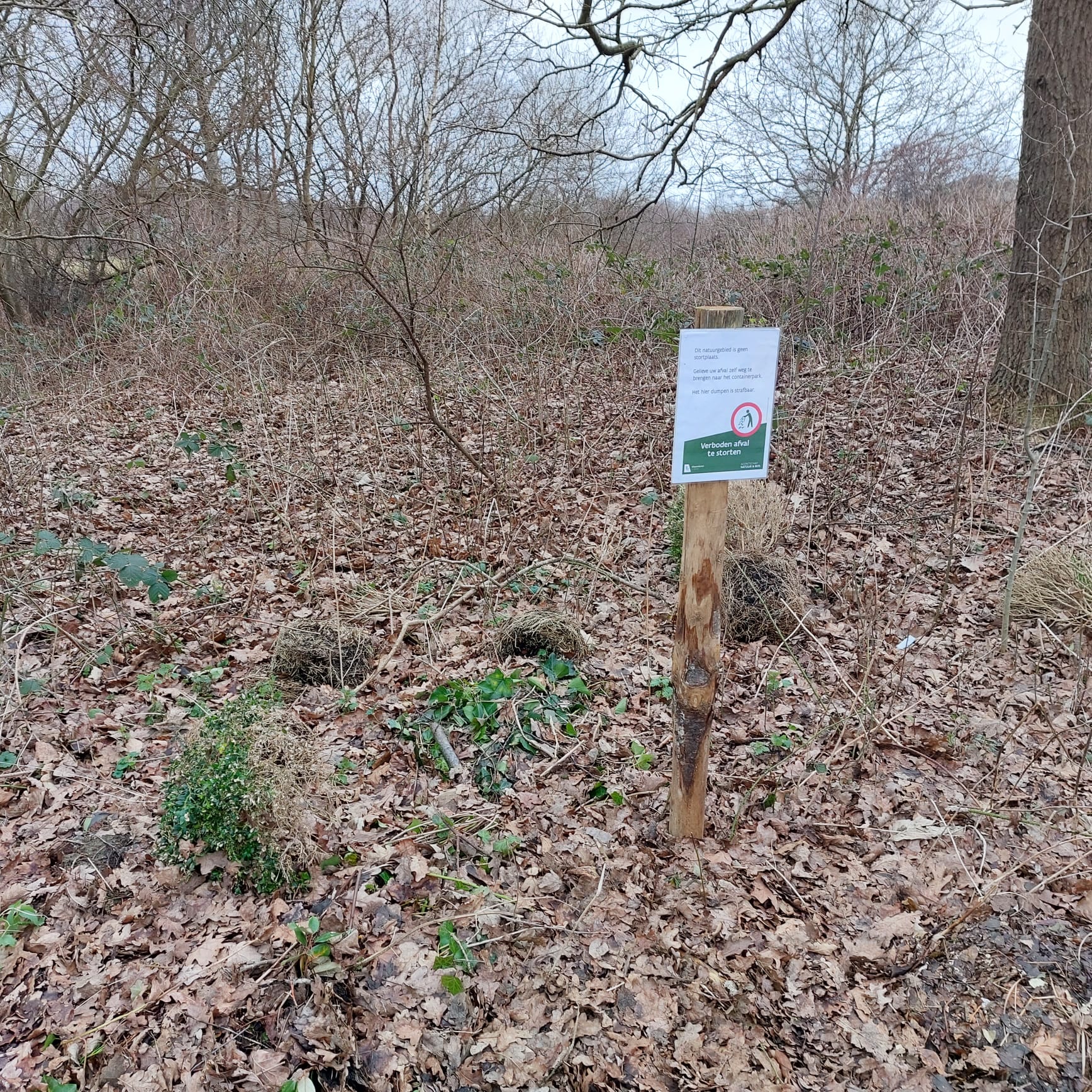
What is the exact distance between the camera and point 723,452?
7.35 ft

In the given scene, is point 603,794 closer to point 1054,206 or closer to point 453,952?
point 453,952

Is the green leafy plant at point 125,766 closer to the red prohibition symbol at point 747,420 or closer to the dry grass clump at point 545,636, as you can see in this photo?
the dry grass clump at point 545,636

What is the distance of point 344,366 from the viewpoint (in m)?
7.82

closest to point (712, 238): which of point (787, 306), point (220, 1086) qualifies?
point (787, 306)

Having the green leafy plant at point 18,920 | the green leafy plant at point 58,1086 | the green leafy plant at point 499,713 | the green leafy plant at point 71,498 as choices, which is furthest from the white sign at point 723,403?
the green leafy plant at point 71,498

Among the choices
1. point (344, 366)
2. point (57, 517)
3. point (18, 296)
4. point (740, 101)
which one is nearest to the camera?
point (57, 517)

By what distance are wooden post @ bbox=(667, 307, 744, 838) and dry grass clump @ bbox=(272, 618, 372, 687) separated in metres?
1.78

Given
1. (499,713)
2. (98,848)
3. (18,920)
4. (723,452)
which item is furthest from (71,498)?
(723,452)

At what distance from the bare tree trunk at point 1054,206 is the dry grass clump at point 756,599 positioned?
8.39 feet

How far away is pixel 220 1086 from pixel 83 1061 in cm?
39

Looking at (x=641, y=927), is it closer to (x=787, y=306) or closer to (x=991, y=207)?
(x=787, y=306)

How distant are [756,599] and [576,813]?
1.73m

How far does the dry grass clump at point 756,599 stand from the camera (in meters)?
4.03

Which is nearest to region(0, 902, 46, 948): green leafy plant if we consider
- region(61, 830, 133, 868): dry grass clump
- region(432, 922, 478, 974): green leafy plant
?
region(61, 830, 133, 868): dry grass clump
